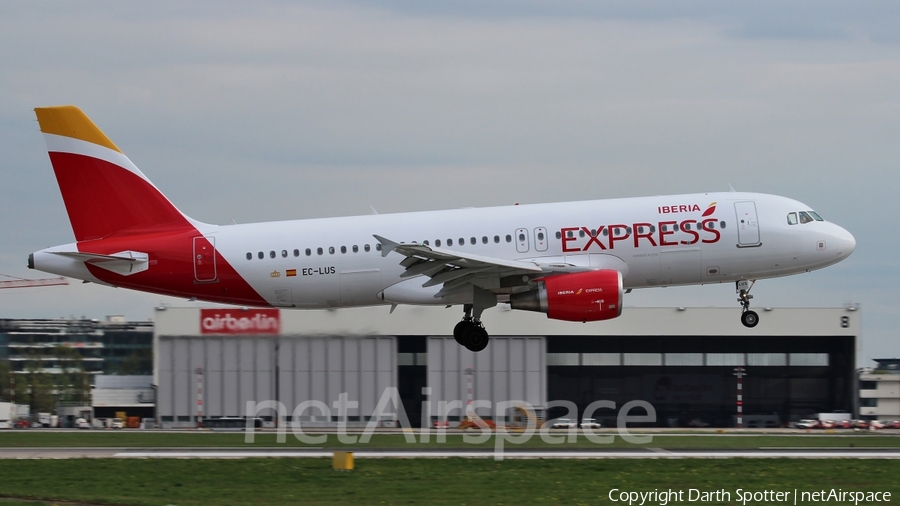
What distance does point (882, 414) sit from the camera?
6831 cm

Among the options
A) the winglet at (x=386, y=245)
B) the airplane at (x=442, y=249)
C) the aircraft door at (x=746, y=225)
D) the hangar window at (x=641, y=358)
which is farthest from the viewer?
the hangar window at (x=641, y=358)

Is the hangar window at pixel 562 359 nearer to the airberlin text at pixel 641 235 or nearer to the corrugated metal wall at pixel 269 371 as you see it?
the corrugated metal wall at pixel 269 371

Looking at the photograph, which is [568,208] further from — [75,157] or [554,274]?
[75,157]

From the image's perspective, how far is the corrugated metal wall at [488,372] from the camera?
200 ft

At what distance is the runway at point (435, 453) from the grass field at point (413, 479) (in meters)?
1.45

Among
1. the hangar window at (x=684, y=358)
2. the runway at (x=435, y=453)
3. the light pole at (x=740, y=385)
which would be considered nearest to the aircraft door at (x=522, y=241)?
the runway at (x=435, y=453)

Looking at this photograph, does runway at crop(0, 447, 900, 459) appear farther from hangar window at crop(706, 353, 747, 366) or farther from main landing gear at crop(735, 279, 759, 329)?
hangar window at crop(706, 353, 747, 366)

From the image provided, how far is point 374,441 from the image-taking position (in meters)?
39.5

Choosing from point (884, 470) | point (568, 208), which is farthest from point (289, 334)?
point (884, 470)

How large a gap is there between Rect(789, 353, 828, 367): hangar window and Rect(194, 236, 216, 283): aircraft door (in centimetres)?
4980

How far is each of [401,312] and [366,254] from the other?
944 inches

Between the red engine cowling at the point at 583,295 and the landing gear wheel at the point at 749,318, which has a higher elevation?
the red engine cowling at the point at 583,295

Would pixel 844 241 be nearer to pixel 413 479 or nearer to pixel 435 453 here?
→ pixel 435 453

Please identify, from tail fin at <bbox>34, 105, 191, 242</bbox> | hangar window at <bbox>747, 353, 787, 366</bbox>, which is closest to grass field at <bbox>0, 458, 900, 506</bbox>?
tail fin at <bbox>34, 105, 191, 242</bbox>
